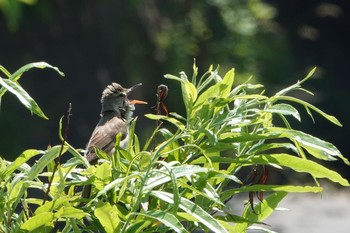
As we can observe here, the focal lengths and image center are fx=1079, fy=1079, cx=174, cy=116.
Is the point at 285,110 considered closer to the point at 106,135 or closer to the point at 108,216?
the point at 108,216

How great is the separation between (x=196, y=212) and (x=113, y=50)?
254 inches

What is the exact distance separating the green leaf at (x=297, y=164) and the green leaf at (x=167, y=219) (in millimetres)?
263

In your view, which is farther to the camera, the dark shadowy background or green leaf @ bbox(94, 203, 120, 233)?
the dark shadowy background

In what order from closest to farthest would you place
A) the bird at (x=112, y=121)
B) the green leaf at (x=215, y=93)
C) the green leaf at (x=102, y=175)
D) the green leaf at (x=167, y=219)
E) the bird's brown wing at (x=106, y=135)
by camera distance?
the green leaf at (x=167, y=219)
the green leaf at (x=102, y=175)
the green leaf at (x=215, y=93)
the bird at (x=112, y=121)
the bird's brown wing at (x=106, y=135)

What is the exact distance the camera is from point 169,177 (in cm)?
189

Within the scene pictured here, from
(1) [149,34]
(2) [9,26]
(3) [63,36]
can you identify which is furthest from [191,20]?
(2) [9,26]

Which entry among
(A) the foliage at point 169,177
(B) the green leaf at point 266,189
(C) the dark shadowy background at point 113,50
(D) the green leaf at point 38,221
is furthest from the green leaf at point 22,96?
(C) the dark shadowy background at point 113,50

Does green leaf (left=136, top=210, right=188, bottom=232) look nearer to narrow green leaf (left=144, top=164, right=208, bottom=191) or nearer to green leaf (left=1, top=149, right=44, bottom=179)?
narrow green leaf (left=144, top=164, right=208, bottom=191)

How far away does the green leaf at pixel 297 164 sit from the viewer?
2.05m

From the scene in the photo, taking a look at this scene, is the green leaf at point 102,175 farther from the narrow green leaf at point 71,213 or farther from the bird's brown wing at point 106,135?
the bird's brown wing at point 106,135

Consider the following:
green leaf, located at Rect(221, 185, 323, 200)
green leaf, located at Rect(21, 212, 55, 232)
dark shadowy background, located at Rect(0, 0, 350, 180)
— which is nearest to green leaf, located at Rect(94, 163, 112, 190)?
green leaf, located at Rect(21, 212, 55, 232)

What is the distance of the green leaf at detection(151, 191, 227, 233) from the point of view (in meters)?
1.87

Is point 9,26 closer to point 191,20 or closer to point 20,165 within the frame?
point 191,20

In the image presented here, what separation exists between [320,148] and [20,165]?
22.2 inches
